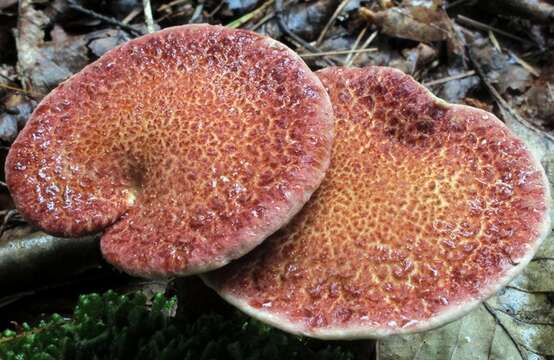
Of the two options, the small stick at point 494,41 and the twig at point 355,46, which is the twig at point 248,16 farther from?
the small stick at point 494,41

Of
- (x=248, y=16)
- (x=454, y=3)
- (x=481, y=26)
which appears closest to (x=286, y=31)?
(x=248, y=16)

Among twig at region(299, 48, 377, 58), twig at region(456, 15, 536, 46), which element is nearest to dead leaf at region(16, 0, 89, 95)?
twig at region(299, 48, 377, 58)

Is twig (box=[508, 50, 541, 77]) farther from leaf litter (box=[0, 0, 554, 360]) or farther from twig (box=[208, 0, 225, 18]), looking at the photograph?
twig (box=[208, 0, 225, 18])

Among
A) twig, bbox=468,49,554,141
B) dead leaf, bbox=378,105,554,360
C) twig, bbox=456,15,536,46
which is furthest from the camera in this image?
twig, bbox=456,15,536,46

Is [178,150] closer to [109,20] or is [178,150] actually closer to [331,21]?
[109,20]

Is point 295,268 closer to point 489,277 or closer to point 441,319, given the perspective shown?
point 441,319

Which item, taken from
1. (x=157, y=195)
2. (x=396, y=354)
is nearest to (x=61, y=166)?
(x=157, y=195)
